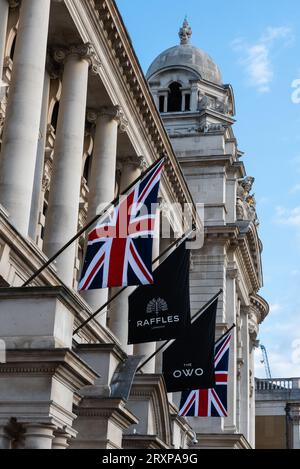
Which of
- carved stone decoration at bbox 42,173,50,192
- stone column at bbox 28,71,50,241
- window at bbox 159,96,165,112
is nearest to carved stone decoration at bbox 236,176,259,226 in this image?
window at bbox 159,96,165,112

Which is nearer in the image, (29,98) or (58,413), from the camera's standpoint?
(58,413)

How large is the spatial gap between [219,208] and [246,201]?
10.6 meters

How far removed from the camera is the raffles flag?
76.3 feet

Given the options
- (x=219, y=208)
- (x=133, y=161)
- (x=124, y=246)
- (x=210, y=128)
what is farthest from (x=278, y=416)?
(x=124, y=246)

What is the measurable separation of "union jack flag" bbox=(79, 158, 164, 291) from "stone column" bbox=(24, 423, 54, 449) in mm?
4252

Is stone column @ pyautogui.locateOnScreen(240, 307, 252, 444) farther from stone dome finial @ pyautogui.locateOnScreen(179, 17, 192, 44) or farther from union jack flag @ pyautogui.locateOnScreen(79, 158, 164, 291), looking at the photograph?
union jack flag @ pyautogui.locateOnScreen(79, 158, 164, 291)

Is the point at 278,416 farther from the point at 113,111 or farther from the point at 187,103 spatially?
the point at 113,111

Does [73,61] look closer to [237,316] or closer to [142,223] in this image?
[142,223]

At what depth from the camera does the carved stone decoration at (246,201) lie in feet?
205

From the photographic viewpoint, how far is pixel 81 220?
123ft

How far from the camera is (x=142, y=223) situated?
21.8 metres

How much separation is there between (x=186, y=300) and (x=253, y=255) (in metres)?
38.6
